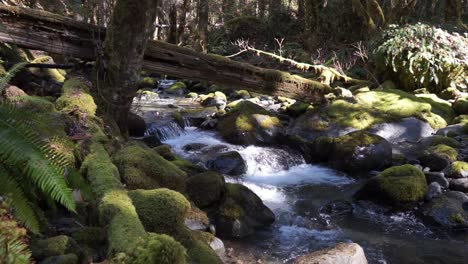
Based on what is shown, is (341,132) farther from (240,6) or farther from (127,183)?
(240,6)

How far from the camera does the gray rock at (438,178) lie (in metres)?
6.77

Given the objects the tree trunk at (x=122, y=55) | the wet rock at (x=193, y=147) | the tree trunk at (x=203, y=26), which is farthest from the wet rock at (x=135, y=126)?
the tree trunk at (x=203, y=26)

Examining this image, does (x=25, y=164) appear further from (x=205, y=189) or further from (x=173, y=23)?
(x=173, y=23)

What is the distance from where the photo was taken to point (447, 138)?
878cm

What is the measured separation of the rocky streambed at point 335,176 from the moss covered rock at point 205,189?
54cm

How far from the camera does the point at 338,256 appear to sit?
13.0 ft

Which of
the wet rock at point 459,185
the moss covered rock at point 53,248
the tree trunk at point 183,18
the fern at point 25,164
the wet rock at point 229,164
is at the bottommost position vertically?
the wet rock at point 229,164

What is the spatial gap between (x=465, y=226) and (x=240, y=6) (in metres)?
24.5

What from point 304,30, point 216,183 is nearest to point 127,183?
point 216,183

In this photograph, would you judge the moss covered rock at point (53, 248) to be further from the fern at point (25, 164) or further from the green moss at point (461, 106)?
the green moss at point (461, 106)

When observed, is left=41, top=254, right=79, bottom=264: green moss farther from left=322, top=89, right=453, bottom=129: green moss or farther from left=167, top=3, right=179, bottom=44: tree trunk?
left=167, top=3, right=179, bottom=44: tree trunk

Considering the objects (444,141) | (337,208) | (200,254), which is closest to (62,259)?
(200,254)

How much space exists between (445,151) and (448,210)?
2.34 m

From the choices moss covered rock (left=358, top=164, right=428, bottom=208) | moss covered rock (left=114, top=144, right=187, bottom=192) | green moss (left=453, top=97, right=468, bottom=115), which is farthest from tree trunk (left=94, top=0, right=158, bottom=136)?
green moss (left=453, top=97, right=468, bottom=115)
